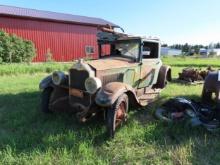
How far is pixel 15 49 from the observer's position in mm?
16328

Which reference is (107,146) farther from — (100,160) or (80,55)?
(80,55)

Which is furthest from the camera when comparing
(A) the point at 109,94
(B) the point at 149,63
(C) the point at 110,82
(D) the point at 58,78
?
(B) the point at 149,63

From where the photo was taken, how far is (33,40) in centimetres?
1878

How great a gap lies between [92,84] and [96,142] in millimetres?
976

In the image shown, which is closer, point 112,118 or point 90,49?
point 112,118

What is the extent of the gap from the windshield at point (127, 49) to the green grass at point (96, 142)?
49.7 inches

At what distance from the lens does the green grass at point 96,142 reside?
338 cm

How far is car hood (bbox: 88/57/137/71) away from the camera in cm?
462

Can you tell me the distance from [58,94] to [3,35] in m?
12.8

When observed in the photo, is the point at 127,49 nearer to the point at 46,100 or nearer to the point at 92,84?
the point at 92,84

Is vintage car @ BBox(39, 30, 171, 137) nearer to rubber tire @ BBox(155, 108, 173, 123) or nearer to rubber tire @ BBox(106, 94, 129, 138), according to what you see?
rubber tire @ BBox(106, 94, 129, 138)

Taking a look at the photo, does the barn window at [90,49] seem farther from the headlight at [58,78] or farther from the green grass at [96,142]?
the headlight at [58,78]

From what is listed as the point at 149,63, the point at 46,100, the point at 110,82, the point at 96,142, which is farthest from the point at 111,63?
the point at 96,142

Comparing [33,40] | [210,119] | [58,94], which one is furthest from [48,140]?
[33,40]
